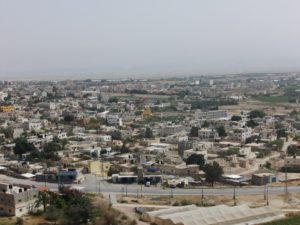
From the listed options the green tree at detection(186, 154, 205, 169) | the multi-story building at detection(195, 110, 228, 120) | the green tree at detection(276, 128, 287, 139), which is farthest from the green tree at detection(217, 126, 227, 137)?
the green tree at detection(186, 154, 205, 169)

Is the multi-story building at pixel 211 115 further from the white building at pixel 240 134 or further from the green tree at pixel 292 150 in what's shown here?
the green tree at pixel 292 150

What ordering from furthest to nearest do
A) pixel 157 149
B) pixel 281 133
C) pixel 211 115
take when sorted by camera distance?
1. pixel 211 115
2. pixel 281 133
3. pixel 157 149

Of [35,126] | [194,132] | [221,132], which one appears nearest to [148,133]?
[194,132]

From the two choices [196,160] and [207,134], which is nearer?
[196,160]

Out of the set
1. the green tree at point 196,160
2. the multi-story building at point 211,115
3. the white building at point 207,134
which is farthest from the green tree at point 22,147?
the multi-story building at point 211,115

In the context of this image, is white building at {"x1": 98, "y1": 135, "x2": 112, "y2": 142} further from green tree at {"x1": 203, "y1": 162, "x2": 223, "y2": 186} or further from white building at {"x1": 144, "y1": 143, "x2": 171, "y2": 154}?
green tree at {"x1": 203, "y1": 162, "x2": 223, "y2": 186}

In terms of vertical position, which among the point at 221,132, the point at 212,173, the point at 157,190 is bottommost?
the point at 157,190

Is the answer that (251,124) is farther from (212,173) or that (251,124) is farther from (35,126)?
(212,173)

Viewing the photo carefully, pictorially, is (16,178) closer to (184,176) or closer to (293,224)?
(184,176)
